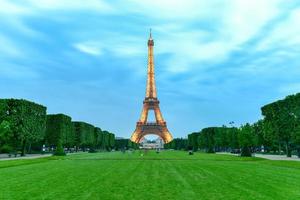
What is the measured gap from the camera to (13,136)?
66750 millimetres

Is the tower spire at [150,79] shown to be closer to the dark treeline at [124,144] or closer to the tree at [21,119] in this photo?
the dark treeline at [124,144]

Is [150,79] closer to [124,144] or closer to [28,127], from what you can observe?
[124,144]

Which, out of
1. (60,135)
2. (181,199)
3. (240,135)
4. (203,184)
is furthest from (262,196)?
(60,135)

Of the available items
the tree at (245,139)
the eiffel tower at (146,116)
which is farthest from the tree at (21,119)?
the eiffel tower at (146,116)

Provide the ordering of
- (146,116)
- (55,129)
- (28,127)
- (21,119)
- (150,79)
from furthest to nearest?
1. (150,79)
2. (146,116)
3. (55,129)
4. (28,127)
5. (21,119)

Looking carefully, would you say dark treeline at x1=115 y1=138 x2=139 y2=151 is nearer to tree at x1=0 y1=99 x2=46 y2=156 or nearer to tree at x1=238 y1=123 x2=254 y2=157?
tree at x1=238 y1=123 x2=254 y2=157

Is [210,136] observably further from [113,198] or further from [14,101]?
[113,198]

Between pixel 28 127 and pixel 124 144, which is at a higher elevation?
pixel 124 144

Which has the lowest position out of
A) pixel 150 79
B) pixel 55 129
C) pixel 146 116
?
pixel 55 129

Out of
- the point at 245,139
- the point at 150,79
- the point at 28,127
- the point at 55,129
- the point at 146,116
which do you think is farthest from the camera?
the point at 150,79

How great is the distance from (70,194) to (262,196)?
24.3 feet

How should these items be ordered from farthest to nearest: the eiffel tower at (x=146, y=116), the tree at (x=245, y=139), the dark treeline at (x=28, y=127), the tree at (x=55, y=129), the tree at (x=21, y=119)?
the eiffel tower at (x=146, y=116)
the tree at (x=55, y=129)
the tree at (x=21, y=119)
the dark treeline at (x=28, y=127)
the tree at (x=245, y=139)

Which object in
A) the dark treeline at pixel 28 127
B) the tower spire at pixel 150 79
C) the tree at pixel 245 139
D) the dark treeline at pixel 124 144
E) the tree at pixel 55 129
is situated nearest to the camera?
the tree at pixel 245 139

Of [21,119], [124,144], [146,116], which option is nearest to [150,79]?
[146,116]
